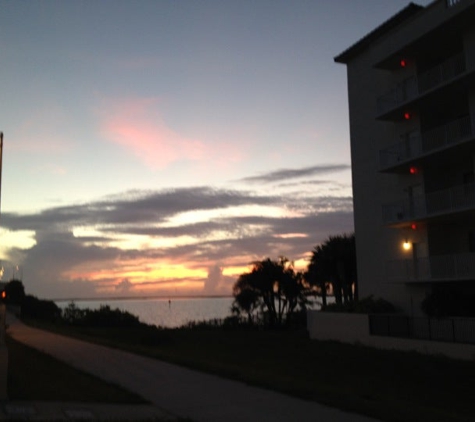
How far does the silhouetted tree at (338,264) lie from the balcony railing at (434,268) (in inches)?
508

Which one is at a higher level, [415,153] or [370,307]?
[415,153]

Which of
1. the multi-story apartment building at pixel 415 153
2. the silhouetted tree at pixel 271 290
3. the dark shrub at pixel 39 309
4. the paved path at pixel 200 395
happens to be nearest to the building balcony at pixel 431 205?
the multi-story apartment building at pixel 415 153

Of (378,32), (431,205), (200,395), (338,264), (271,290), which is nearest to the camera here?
(200,395)

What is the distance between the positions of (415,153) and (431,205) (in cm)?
316

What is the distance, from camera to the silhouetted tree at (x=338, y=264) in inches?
1849

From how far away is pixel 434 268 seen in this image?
30.0 meters

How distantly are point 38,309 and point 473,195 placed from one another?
154 ft

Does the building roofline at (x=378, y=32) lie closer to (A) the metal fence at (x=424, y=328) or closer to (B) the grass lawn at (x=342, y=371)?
(A) the metal fence at (x=424, y=328)

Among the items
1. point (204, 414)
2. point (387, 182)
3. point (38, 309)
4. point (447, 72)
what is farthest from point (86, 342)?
point (38, 309)

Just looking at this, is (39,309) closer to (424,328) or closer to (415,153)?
(415,153)

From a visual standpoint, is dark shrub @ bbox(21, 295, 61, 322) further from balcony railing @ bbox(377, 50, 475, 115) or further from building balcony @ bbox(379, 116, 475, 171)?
balcony railing @ bbox(377, 50, 475, 115)

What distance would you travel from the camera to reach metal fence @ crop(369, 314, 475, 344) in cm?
2534

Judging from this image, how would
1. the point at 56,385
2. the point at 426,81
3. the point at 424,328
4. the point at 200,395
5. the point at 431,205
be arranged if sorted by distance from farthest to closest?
the point at 426,81 → the point at 431,205 → the point at 424,328 → the point at 56,385 → the point at 200,395

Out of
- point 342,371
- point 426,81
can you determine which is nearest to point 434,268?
point 426,81
